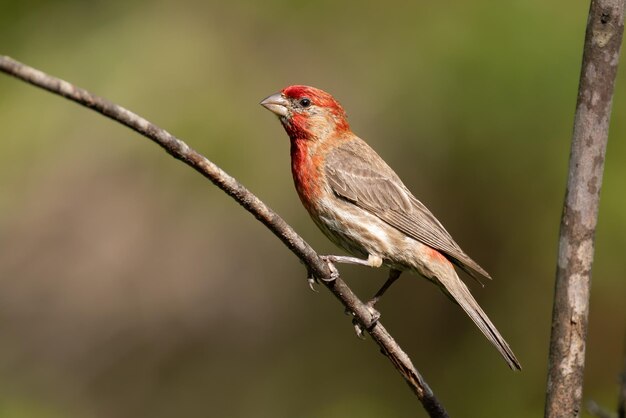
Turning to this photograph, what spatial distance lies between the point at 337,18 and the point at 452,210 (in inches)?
84.7

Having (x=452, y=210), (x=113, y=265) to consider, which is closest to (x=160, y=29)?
(x=113, y=265)

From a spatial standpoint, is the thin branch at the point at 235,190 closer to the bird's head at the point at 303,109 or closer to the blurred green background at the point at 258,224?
the bird's head at the point at 303,109

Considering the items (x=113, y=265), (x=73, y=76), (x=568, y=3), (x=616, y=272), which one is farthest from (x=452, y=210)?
(x=73, y=76)

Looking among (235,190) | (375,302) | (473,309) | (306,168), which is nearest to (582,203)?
(235,190)

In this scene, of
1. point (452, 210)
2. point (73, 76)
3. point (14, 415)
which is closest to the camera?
point (14, 415)

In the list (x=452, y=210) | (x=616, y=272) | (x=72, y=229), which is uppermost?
(x=72, y=229)

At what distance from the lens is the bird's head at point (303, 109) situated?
17.2 feet

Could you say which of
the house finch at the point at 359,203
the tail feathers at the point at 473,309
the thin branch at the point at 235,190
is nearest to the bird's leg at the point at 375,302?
the house finch at the point at 359,203

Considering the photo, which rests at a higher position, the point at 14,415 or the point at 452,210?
the point at 452,210

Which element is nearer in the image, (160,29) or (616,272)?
(616,272)

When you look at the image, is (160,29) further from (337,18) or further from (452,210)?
(452,210)

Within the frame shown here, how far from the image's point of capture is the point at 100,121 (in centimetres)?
736

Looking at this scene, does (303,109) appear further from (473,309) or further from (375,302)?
(473,309)

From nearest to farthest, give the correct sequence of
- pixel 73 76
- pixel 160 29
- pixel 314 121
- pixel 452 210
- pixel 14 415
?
1. pixel 314 121
2. pixel 14 415
3. pixel 452 210
4. pixel 73 76
5. pixel 160 29
